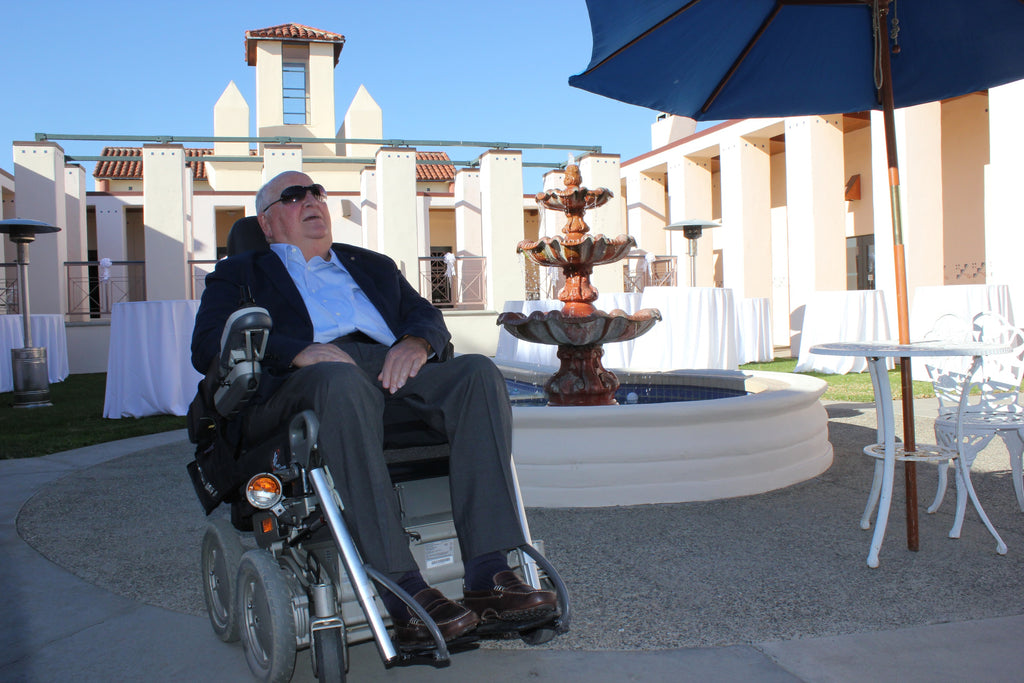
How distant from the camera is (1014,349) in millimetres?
3598

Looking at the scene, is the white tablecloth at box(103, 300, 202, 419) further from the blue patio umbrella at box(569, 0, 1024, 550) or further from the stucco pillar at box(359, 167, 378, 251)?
the stucco pillar at box(359, 167, 378, 251)

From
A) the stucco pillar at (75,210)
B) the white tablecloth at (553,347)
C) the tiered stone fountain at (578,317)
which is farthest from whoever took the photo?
the stucco pillar at (75,210)

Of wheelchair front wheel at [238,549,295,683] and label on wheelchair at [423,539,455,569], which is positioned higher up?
label on wheelchair at [423,539,455,569]

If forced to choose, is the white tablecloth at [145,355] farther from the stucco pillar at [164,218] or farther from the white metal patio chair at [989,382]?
the stucco pillar at [164,218]

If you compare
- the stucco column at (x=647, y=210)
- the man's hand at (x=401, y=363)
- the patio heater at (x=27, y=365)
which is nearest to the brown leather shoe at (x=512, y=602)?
the man's hand at (x=401, y=363)

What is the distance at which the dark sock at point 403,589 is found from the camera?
6.12 ft

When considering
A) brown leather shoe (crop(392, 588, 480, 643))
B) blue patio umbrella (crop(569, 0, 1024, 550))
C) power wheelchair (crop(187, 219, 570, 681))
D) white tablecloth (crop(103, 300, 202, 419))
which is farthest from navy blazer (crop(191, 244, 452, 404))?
white tablecloth (crop(103, 300, 202, 419))

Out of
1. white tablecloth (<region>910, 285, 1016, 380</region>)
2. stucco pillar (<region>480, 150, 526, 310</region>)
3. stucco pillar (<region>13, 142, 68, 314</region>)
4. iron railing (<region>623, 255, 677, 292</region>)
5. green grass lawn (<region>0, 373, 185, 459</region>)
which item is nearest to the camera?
green grass lawn (<region>0, 373, 185, 459</region>)

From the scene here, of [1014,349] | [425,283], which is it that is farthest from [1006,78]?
[425,283]

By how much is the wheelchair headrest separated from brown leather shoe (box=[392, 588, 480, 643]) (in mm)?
1657

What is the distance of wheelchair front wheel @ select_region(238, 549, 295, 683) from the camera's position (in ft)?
6.52

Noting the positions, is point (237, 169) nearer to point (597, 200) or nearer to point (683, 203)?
point (683, 203)

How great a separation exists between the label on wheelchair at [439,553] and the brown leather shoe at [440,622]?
10.5 inches

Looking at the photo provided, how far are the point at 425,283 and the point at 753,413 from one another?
15.3 m
